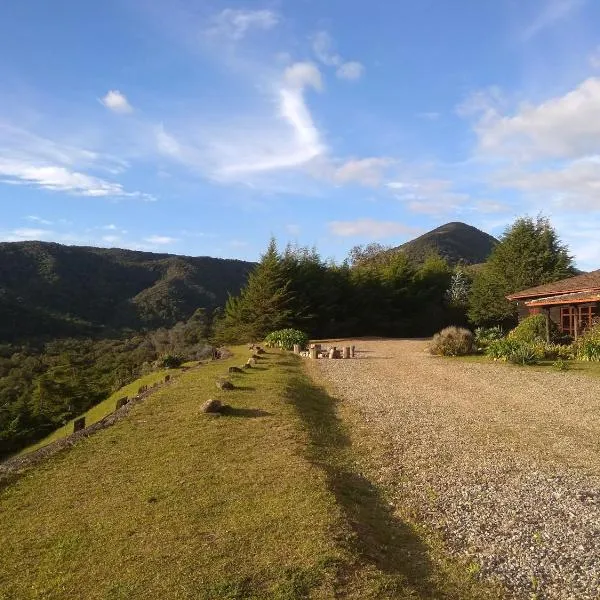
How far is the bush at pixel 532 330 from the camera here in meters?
19.6

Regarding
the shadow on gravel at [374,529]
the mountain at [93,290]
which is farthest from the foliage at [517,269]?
the mountain at [93,290]

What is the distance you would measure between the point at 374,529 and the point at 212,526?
1289 mm

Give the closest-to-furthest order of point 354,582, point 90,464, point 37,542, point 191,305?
point 354,582
point 37,542
point 90,464
point 191,305

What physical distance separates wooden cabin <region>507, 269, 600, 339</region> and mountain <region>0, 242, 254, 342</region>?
34777 millimetres

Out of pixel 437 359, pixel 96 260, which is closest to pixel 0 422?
pixel 437 359

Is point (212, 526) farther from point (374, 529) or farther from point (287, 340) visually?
point (287, 340)

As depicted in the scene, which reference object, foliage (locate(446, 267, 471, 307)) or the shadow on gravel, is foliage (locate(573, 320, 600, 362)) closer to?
the shadow on gravel

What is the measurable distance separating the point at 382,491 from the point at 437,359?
12187 mm

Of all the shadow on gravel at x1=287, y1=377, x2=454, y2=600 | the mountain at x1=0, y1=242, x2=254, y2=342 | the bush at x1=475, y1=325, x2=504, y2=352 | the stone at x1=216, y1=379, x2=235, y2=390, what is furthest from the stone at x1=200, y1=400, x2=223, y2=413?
the mountain at x1=0, y1=242, x2=254, y2=342

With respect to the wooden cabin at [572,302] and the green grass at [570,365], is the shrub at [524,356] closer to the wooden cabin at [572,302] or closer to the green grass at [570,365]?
the green grass at [570,365]

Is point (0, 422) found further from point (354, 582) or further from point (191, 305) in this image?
point (191, 305)

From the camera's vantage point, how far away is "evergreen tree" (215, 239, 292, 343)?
980 inches

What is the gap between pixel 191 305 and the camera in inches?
2089

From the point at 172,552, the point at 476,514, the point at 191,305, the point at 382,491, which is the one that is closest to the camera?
the point at 172,552
